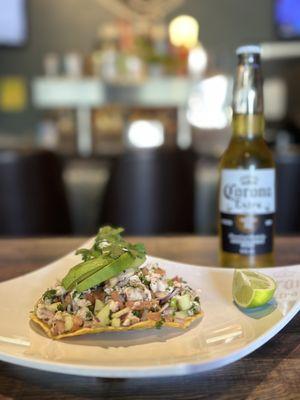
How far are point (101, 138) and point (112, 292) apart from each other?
3.40 metres

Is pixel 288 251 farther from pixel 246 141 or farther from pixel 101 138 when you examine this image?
pixel 101 138

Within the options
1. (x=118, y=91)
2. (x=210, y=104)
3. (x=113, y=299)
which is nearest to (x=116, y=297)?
(x=113, y=299)

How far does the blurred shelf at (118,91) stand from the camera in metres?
3.60

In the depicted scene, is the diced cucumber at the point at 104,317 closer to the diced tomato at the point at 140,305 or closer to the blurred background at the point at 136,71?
the diced tomato at the point at 140,305

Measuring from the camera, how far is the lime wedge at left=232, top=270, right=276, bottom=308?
561mm

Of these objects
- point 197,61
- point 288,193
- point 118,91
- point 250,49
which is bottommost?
point 288,193

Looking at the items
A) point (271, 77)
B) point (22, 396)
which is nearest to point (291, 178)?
point (22, 396)

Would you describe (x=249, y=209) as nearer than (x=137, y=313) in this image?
No

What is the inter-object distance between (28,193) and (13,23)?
2778 millimetres

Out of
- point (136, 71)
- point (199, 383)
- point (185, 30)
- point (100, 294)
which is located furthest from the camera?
point (185, 30)

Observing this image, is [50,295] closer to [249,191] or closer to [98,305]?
[98,305]

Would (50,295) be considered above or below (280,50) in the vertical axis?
below

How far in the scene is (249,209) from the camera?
791 mm

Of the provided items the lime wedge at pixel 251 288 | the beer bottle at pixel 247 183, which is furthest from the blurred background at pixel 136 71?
the lime wedge at pixel 251 288
